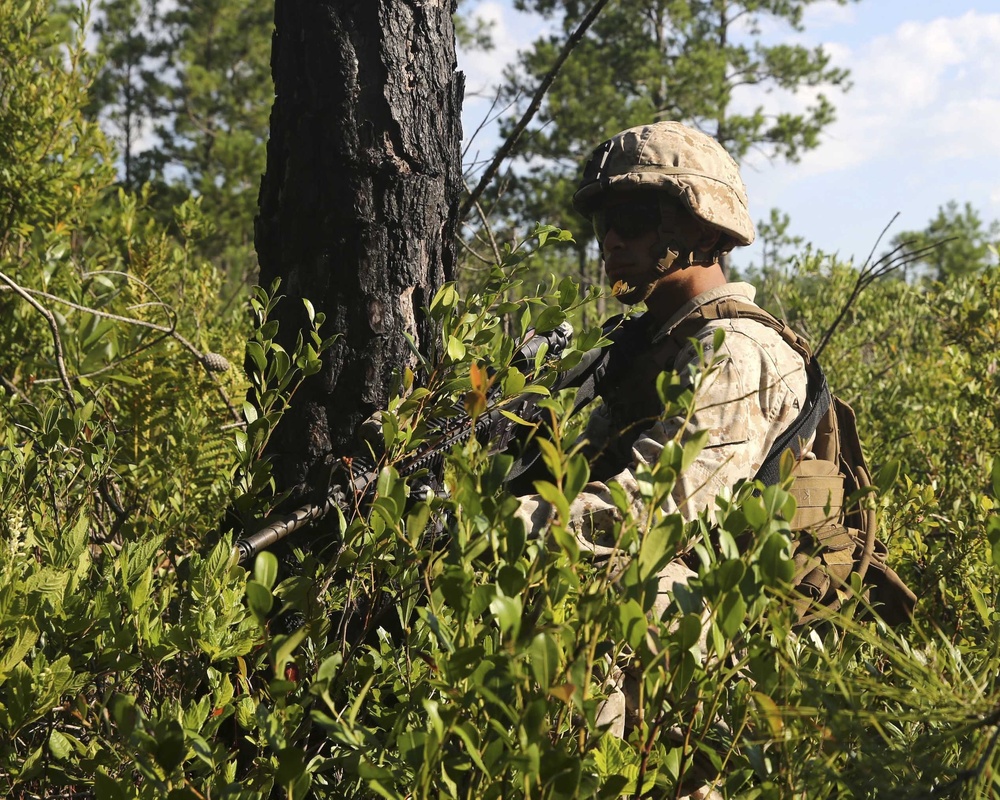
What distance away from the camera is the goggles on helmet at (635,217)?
101 inches

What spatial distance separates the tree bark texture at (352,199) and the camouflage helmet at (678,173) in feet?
2.40

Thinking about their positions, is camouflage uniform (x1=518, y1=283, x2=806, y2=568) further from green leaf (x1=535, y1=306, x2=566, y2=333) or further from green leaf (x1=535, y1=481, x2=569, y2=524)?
green leaf (x1=535, y1=481, x2=569, y2=524)

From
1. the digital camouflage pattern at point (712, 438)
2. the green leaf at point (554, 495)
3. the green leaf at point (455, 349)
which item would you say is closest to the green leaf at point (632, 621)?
the green leaf at point (554, 495)

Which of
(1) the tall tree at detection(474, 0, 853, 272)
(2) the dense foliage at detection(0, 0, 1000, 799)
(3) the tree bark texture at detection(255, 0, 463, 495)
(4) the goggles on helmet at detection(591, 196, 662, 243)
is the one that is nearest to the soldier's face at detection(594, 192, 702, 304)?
(4) the goggles on helmet at detection(591, 196, 662, 243)

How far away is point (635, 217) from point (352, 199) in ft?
3.09

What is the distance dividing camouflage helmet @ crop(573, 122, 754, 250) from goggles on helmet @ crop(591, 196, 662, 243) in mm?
59

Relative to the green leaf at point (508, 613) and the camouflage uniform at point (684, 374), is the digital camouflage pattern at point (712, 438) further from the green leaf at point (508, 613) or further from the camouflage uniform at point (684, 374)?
the green leaf at point (508, 613)

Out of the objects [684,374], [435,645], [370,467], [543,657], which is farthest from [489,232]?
[543,657]

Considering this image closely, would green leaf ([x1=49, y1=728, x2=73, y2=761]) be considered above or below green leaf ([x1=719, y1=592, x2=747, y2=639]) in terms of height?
below

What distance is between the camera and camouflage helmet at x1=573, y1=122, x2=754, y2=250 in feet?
8.22

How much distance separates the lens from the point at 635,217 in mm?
2580

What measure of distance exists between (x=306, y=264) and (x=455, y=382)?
0.60m

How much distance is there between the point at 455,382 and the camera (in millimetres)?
1604

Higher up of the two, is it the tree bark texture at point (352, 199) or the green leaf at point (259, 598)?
the tree bark texture at point (352, 199)
